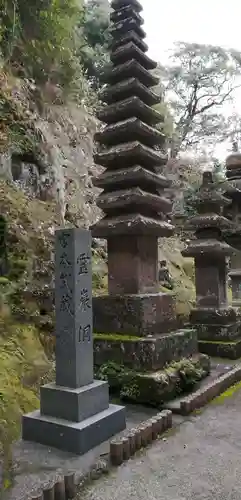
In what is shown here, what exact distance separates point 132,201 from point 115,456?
136 inches

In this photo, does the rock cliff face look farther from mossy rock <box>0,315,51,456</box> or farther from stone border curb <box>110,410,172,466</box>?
stone border curb <box>110,410,172,466</box>

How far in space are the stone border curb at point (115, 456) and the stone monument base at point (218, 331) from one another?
3699 mm

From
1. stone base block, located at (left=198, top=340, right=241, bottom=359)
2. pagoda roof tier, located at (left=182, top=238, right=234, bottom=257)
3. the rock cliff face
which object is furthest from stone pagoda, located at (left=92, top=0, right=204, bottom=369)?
pagoda roof tier, located at (left=182, top=238, right=234, bottom=257)

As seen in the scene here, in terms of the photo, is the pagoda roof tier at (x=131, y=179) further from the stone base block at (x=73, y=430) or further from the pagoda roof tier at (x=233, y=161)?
the pagoda roof tier at (x=233, y=161)

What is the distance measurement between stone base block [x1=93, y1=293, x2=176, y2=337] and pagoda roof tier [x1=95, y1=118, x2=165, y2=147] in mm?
2482

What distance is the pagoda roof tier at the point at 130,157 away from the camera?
6.11 metres

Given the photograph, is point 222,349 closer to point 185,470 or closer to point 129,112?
point 185,470

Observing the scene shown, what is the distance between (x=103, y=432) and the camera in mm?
4176

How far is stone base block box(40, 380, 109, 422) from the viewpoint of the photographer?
4.07m

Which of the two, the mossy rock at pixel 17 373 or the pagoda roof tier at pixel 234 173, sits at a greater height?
the pagoda roof tier at pixel 234 173

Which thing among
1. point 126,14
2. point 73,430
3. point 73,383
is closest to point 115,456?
point 73,430

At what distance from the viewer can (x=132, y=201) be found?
5.95 metres

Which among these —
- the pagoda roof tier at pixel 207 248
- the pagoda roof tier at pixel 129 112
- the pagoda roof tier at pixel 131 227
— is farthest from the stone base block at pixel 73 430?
the pagoda roof tier at pixel 207 248

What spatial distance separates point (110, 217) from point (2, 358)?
2.60m
